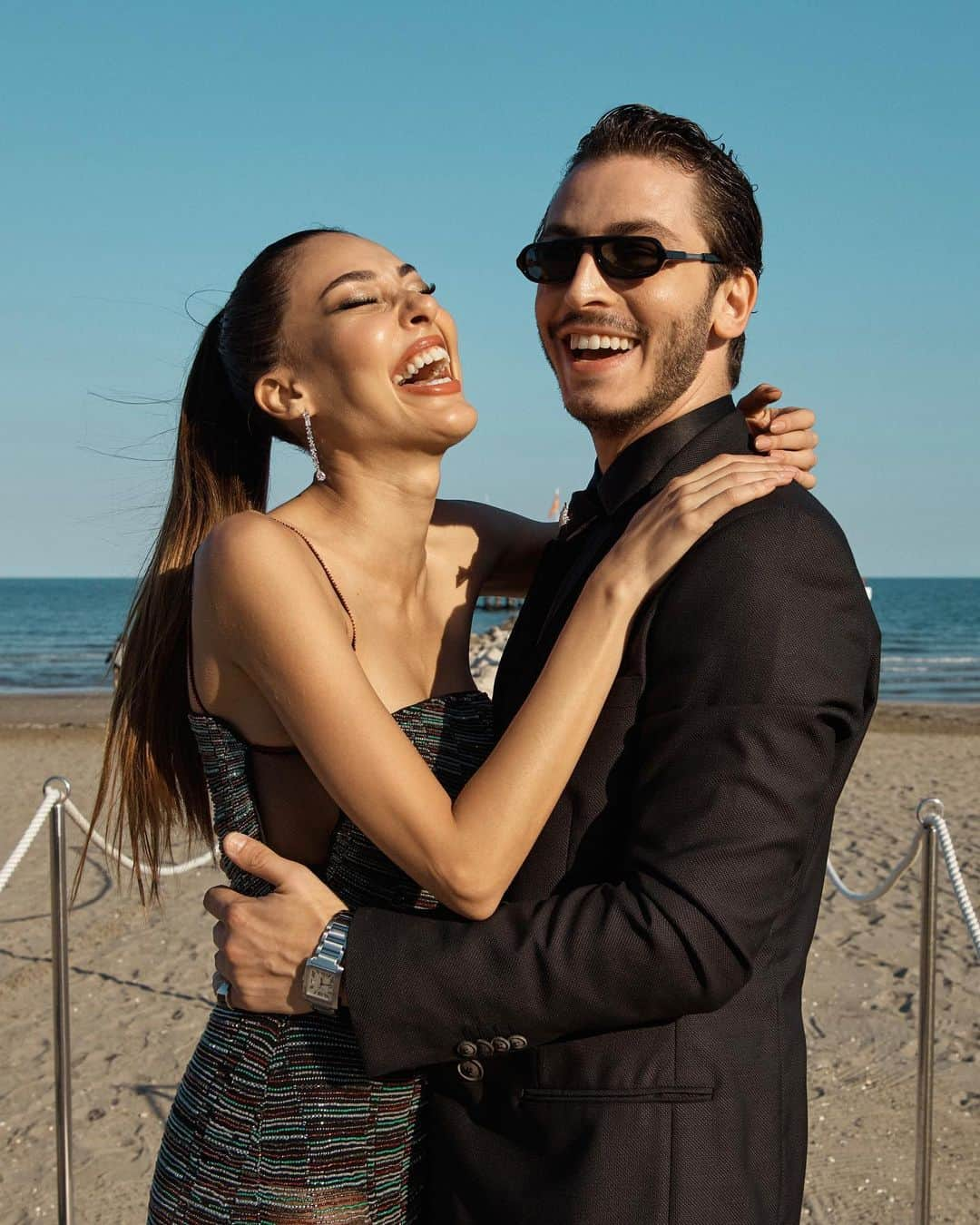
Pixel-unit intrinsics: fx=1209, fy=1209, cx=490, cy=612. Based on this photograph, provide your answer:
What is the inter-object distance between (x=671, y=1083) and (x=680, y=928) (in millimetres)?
354

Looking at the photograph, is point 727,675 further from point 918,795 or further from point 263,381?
point 918,795

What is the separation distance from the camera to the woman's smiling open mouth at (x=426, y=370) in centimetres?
306

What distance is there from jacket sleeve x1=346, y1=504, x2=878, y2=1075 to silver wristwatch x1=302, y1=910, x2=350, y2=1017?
0.04 meters

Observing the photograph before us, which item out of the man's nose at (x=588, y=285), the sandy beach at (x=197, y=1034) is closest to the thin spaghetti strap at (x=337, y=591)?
the man's nose at (x=588, y=285)

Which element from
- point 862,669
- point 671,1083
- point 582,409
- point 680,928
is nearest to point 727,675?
point 862,669

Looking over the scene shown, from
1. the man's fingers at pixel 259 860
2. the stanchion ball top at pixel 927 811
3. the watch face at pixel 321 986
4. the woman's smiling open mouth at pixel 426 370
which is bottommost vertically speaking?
the stanchion ball top at pixel 927 811

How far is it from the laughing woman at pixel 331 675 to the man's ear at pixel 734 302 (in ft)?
1.00

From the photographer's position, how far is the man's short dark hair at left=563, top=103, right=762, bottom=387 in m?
2.75

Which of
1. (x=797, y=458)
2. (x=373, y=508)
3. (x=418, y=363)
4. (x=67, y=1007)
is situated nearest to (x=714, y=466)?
(x=797, y=458)

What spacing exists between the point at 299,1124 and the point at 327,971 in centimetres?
47

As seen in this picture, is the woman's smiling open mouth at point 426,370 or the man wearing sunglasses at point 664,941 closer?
the man wearing sunglasses at point 664,941

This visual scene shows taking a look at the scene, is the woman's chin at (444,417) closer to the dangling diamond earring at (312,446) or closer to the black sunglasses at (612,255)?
the dangling diamond earring at (312,446)

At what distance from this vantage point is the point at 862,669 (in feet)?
7.23

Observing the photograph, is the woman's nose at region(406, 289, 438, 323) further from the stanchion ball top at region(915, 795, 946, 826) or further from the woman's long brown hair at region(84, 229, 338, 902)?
the stanchion ball top at region(915, 795, 946, 826)
